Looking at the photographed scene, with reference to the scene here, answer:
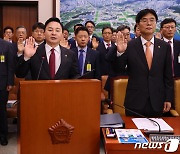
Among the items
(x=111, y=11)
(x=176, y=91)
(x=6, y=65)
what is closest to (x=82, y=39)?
(x=6, y=65)

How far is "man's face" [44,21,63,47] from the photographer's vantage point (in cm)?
211

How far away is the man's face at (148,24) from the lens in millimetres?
2084

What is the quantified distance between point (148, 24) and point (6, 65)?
1.64 metres

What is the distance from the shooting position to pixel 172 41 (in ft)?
11.4

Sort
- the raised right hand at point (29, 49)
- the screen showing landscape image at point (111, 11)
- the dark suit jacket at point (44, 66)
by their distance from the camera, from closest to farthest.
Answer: the raised right hand at point (29, 49) → the dark suit jacket at point (44, 66) → the screen showing landscape image at point (111, 11)

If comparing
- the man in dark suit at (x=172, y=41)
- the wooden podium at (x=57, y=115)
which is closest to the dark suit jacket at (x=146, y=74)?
the wooden podium at (x=57, y=115)

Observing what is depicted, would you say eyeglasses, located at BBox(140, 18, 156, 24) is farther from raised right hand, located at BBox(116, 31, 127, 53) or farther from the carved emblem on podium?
the carved emblem on podium

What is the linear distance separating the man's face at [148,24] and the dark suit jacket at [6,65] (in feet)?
5.01

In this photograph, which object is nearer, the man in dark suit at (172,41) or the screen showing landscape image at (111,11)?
the man in dark suit at (172,41)

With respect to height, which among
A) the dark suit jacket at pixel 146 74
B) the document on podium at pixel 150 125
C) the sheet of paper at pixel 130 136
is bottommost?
the document on podium at pixel 150 125

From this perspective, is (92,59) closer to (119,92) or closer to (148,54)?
(119,92)

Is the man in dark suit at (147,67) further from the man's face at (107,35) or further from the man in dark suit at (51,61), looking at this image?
the man's face at (107,35)

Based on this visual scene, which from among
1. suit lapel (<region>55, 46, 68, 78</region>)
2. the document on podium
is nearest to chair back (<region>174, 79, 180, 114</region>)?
the document on podium

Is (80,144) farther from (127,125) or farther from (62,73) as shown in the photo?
(62,73)
